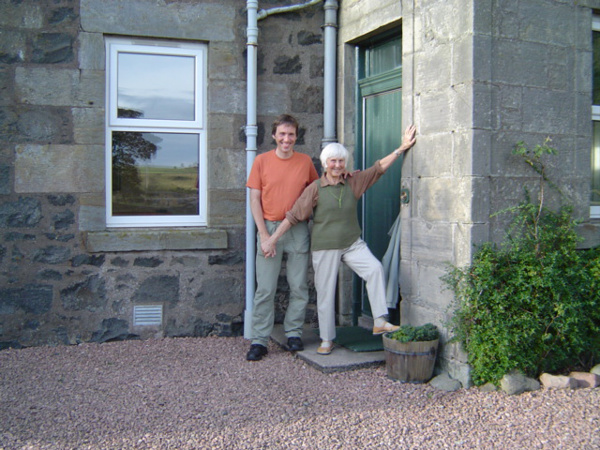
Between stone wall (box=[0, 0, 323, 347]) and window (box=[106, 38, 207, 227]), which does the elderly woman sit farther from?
window (box=[106, 38, 207, 227])

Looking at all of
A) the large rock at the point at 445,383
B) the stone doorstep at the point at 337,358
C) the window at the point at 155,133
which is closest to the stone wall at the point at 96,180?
the window at the point at 155,133

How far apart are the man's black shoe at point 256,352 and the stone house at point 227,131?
680 millimetres

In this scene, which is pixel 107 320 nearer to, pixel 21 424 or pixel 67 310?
pixel 67 310

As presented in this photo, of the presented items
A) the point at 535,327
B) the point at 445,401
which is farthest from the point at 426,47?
the point at 445,401

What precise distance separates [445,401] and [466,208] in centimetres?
128

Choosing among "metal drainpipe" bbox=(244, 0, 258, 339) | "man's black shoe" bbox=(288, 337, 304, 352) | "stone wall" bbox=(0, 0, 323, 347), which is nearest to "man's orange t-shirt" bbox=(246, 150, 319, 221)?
"metal drainpipe" bbox=(244, 0, 258, 339)

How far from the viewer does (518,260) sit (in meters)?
4.39

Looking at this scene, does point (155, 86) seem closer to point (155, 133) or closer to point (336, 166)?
point (155, 133)

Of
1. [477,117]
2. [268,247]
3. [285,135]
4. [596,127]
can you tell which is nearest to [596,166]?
[596,127]

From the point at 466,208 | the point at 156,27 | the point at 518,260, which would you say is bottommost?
the point at 518,260

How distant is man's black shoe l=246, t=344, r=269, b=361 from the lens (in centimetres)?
509

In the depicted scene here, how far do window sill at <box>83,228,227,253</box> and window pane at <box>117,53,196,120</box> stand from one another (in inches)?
41.2

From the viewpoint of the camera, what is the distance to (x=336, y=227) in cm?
492

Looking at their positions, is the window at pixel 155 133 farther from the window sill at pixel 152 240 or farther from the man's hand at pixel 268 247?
the man's hand at pixel 268 247
